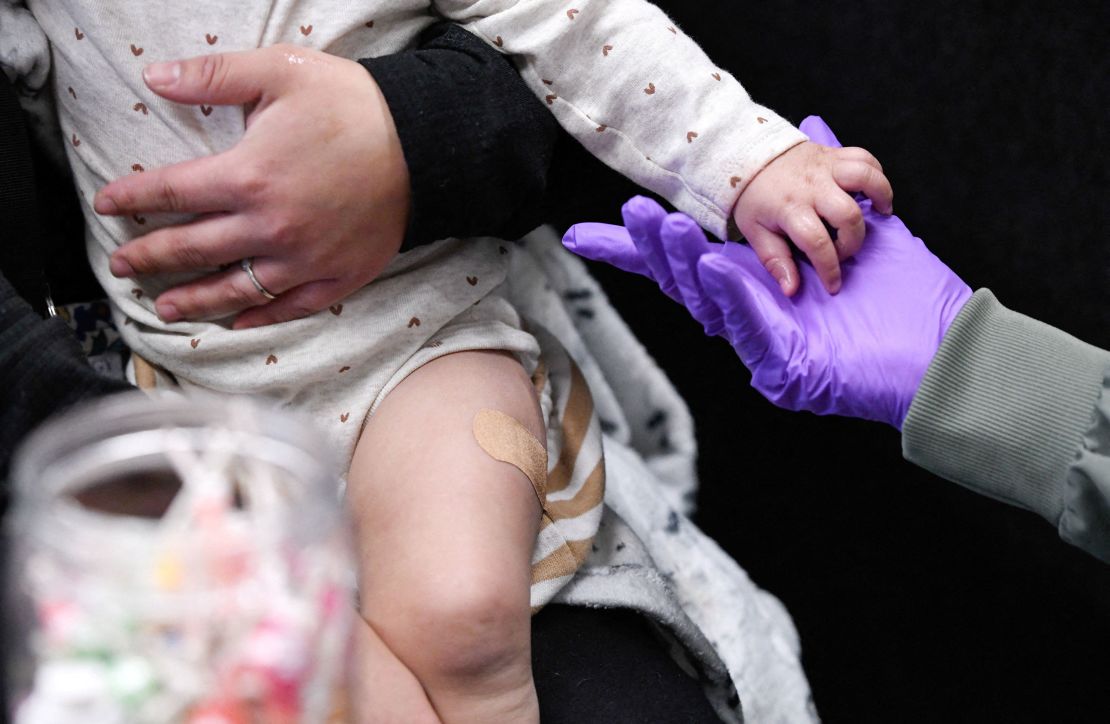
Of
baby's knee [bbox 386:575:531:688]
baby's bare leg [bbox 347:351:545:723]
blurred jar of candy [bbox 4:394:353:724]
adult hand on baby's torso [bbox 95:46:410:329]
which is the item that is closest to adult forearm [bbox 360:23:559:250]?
adult hand on baby's torso [bbox 95:46:410:329]

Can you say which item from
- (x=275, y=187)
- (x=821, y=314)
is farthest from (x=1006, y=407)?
(x=275, y=187)

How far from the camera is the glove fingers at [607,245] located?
80 cm

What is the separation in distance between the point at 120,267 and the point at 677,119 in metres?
0.43

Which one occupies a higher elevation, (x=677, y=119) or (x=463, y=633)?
(x=677, y=119)

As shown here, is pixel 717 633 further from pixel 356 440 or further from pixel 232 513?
pixel 232 513

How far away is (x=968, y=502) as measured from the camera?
984 mm

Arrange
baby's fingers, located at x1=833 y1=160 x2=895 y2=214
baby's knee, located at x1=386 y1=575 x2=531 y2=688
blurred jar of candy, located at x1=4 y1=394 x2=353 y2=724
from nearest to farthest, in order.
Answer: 1. blurred jar of candy, located at x1=4 y1=394 x2=353 y2=724
2. baby's knee, located at x1=386 y1=575 x2=531 y2=688
3. baby's fingers, located at x1=833 y1=160 x2=895 y2=214

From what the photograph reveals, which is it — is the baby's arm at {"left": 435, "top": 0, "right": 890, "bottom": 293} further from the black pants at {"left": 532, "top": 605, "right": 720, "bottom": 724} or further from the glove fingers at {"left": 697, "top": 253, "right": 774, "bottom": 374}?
the black pants at {"left": 532, "top": 605, "right": 720, "bottom": 724}

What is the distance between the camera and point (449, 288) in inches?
31.7

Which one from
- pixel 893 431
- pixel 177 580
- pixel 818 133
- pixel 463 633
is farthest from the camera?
pixel 893 431

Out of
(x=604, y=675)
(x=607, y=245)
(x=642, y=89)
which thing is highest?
(x=642, y=89)

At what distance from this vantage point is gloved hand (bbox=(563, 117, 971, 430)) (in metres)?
0.73

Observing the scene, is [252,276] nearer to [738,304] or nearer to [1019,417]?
[738,304]

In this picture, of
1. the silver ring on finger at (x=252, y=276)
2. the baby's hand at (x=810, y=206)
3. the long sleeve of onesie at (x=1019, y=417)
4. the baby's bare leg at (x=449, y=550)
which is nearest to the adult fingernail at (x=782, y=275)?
the baby's hand at (x=810, y=206)
